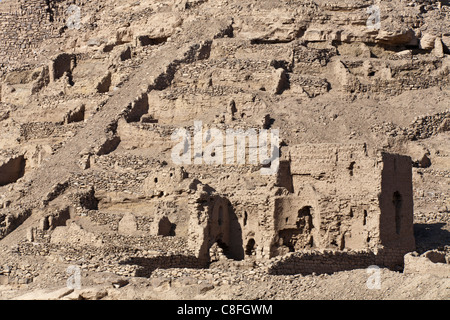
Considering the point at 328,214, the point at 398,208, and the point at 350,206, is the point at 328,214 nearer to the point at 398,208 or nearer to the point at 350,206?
the point at 350,206

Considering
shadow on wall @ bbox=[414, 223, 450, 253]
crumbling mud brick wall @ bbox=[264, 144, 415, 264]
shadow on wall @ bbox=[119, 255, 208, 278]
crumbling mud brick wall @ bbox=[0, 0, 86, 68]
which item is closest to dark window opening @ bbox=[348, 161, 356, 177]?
crumbling mud brick wall @ bbox=[264, 144, 415, 264]

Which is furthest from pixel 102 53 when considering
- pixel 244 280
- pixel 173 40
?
pixel 244 280

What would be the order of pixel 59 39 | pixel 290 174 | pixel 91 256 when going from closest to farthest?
pixel 91 256, pixel 290 174, pixel 59 39

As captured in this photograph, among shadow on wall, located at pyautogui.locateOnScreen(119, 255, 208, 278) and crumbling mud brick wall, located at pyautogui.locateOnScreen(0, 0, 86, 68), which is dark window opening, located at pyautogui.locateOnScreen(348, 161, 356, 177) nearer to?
shadow on wall, located at pyautogui.locateOnScreen(119, 255, 208, 278)

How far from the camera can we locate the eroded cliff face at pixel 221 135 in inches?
1180

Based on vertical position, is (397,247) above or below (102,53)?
below

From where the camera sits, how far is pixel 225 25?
48.2 meters

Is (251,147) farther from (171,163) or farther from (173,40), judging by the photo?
(173,40)

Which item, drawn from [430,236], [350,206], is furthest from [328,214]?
[430,236]

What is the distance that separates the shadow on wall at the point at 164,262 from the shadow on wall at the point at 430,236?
6.52 metres

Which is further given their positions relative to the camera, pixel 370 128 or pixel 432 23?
pixel 432 23

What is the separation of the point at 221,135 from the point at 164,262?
9.26 m

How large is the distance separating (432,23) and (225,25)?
9008 mm

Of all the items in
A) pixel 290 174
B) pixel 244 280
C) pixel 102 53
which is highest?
pixel 102 53
